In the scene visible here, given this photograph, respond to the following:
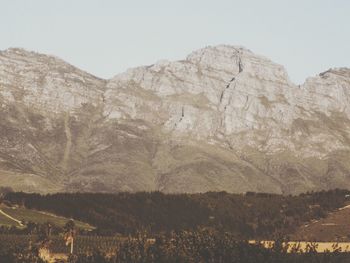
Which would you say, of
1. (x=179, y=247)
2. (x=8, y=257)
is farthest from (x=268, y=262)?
(x=8, y=257)

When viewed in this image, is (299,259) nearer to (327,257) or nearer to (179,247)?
(327,257)

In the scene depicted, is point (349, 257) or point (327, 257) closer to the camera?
point (327, 257)

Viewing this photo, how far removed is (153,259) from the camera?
130m

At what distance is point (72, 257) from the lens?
141 m

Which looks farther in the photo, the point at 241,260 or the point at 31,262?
the point at 31,262

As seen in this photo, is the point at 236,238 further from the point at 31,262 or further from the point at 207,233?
the point at 31,262

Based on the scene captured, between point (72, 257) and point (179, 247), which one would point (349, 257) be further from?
point (72, 257)

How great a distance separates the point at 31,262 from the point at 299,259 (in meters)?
55.5

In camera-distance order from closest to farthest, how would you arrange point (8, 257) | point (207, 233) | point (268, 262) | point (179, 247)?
point (268, 262) < point (179, 247) < point (207, 233) < point (8, 257)

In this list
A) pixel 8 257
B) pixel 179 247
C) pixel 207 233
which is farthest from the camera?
pixel 8 257

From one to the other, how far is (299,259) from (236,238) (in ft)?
69.3

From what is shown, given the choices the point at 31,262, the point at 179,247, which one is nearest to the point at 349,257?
the point at 179,247

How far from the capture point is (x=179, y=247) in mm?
136625

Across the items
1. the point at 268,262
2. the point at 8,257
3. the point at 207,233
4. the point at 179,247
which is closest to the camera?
the point at 268,262
